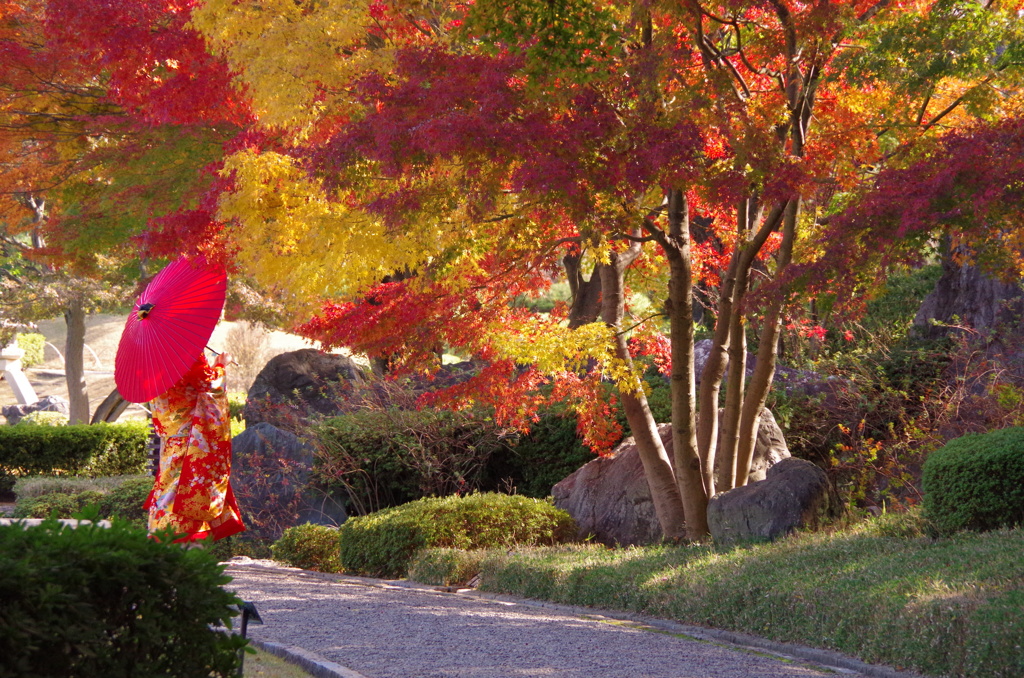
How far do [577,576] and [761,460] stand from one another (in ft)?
10.3

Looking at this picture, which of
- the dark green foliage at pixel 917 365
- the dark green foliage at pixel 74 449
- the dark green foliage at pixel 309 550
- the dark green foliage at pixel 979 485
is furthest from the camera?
the dark green foliage at pixel 74 449

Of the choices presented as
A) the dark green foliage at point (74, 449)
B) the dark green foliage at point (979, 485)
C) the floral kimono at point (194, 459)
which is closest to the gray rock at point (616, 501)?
the dark green foliage at point (979, 485)

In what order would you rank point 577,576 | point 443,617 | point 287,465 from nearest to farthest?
point 443,617 → point 577,576 → point 287,465

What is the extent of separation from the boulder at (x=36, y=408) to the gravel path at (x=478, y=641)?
19825 mm

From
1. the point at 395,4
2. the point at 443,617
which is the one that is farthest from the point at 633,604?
the point at 395,4

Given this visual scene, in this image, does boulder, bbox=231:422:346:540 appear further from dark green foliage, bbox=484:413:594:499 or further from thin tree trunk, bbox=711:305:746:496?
thin tree trunk, bbox=711:305:746:496

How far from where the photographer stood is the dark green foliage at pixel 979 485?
22.6 feet

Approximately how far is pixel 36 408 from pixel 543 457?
18183 millimetres

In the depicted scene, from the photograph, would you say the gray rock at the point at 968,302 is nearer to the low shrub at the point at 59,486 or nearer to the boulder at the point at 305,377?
the boulder at the point at 305,377

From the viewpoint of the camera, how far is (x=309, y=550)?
10.2 meters

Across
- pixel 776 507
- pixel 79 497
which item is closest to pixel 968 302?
pixel 776 507

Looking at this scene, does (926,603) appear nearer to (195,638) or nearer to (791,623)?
(791,623)

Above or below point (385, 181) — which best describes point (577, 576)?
below

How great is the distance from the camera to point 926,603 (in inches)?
207
